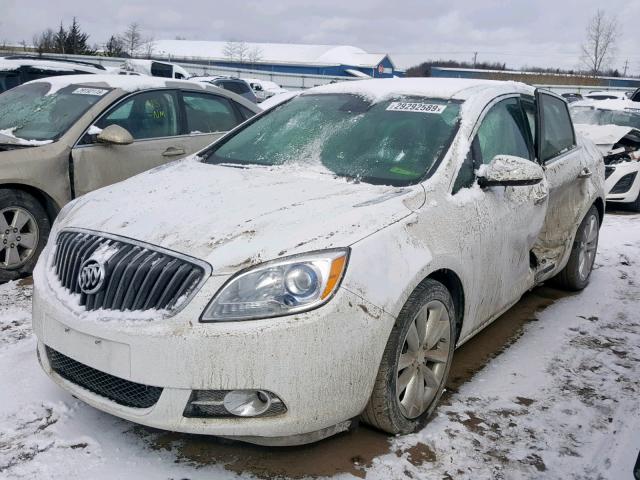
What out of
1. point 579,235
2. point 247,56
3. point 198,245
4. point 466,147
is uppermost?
point 247,56

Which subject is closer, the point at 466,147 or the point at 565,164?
the point at 466,147

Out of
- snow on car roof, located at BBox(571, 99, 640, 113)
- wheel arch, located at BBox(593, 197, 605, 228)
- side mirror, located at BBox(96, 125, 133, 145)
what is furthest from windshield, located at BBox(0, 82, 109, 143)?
snow on car roof, located at BBox(571, 99, 640, 113)

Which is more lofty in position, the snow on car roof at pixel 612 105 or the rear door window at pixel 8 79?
the rear door window at pixel 8 79

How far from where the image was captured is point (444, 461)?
109 inches

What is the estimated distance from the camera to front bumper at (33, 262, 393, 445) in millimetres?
2365

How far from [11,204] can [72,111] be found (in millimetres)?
1094

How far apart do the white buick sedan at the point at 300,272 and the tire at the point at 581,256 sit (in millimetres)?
1283

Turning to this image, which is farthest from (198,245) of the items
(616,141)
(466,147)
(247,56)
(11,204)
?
(247,56)

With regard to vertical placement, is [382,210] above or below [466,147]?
below

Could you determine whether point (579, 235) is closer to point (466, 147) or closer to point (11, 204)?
point (466, 147)

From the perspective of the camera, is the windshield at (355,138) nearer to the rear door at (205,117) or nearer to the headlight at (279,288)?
the headlight at (279,288)

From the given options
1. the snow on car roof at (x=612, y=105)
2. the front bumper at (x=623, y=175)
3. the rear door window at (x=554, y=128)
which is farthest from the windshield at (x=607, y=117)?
the rear door window at (x=554, y=128)

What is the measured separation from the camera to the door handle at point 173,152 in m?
5.95

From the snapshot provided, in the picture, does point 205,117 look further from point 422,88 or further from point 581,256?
point 581,256
